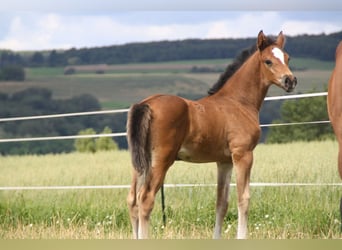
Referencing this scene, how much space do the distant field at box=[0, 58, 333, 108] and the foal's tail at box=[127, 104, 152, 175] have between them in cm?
2125

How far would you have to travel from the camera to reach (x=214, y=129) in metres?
6.36

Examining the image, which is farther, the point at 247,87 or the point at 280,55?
the point at 247,87

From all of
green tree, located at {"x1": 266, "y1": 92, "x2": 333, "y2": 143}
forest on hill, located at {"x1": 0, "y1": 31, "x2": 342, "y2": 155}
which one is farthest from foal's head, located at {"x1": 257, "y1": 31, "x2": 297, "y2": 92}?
forest on hill, located at {"x1": 0, "y1": 31, "x2": 342, "y2": 155}

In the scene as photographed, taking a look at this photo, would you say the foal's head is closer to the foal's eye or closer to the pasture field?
the foal's eye

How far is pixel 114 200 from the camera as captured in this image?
33.1 ft

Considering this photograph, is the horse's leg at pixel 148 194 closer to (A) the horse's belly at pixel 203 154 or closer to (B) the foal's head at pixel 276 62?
(A) the horse's belly at pixel 203 154

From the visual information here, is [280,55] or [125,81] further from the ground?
[280,55]

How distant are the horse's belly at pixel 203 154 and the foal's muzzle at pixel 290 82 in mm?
805

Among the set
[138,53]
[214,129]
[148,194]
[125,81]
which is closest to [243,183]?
[214,129]

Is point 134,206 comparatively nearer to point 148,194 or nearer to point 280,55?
point 148,194

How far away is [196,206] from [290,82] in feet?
8.89

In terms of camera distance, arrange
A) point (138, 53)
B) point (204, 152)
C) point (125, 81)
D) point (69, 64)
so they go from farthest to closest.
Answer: point (138, 53) < point (69, 64) < point (125, 81) < point (204, 152)

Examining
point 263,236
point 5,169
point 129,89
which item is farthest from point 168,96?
point 129,89

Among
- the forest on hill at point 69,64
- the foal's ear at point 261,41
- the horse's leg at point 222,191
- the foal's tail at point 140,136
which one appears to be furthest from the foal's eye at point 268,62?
the forest on hill at point 69,64
